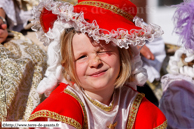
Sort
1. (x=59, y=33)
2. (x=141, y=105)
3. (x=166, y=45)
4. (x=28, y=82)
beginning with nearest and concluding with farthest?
(x=59, y=33) → (x=141, y=105) → (x=28, y=82) → (x=166, y=45)

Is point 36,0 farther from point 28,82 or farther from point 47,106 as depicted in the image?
point 47,106

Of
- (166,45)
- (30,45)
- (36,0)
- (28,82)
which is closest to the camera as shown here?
(28,82)

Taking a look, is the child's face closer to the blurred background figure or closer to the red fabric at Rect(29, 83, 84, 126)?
the red fabric at Rect(29, 83, 84, 126)

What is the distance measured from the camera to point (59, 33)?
120 cm

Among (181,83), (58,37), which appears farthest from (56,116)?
(181,83)

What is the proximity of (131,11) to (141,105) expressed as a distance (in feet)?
1.59

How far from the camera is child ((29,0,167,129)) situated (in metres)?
1.08

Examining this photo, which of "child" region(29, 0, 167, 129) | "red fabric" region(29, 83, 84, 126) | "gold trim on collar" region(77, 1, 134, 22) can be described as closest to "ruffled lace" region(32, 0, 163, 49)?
"child" region(29, 0, 167, 129)

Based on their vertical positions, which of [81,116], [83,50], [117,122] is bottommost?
[117,122]

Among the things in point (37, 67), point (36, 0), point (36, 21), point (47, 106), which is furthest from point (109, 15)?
point (36, 0)

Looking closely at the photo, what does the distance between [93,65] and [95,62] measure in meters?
0.02

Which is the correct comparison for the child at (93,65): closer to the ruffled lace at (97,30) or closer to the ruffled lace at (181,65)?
the ruffled lace at (97,30)

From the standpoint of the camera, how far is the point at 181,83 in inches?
63.1

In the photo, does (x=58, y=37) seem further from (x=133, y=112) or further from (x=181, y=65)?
(x=181, y=65)
